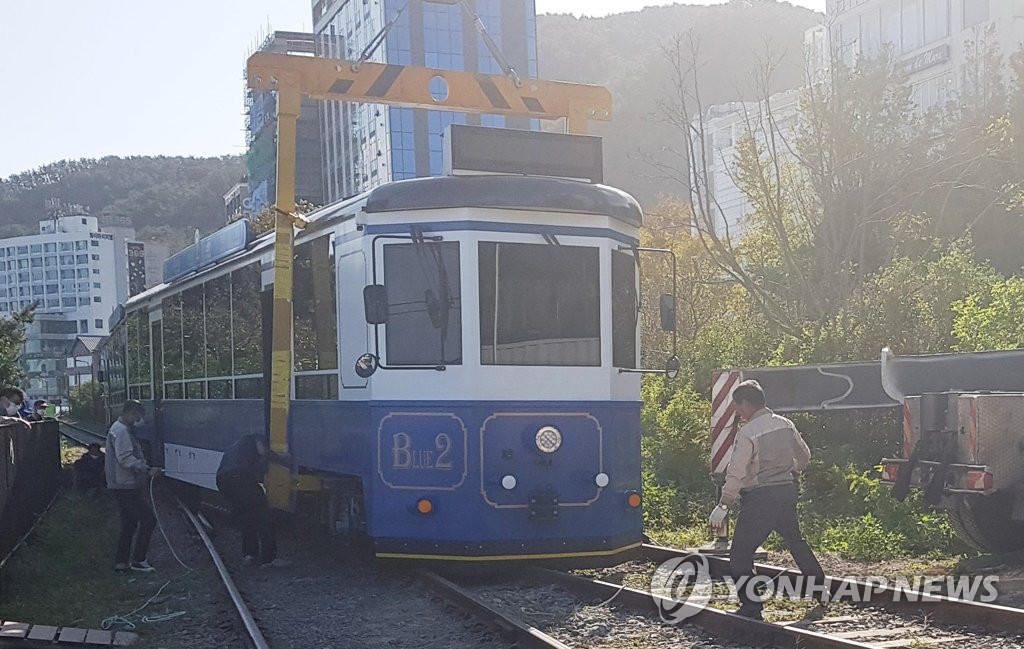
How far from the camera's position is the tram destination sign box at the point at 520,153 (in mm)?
9398

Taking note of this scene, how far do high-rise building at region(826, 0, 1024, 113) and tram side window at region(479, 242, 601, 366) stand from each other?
1464 inches

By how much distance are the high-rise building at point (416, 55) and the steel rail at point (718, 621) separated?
205 ft

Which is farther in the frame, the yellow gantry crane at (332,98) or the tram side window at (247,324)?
the tram side window at (247,324)

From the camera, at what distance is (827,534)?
1070 cm

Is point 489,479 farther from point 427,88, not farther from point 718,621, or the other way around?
point 427,88

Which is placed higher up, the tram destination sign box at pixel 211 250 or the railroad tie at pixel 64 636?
the tram destination sign box at pixel 211 250

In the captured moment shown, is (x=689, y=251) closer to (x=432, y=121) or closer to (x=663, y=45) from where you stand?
(x=663, y=45)

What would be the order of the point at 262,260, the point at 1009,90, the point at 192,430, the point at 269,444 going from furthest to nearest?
1. the point at 1009,90
2. the point at 192,430
3. the point at 262,260
4. the point at 269,444

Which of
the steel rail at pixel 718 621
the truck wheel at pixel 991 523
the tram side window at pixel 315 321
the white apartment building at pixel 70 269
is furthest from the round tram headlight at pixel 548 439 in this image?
the white apartment building at pixel 70 269

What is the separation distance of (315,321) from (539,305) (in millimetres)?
2254

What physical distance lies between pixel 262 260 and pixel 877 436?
7.40 metres

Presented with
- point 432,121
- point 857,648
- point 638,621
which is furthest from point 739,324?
point 432,121

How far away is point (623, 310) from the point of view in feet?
31.1

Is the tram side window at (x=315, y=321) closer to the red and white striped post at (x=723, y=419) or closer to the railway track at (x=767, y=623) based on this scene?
the railway track at (x=767, y=623)
